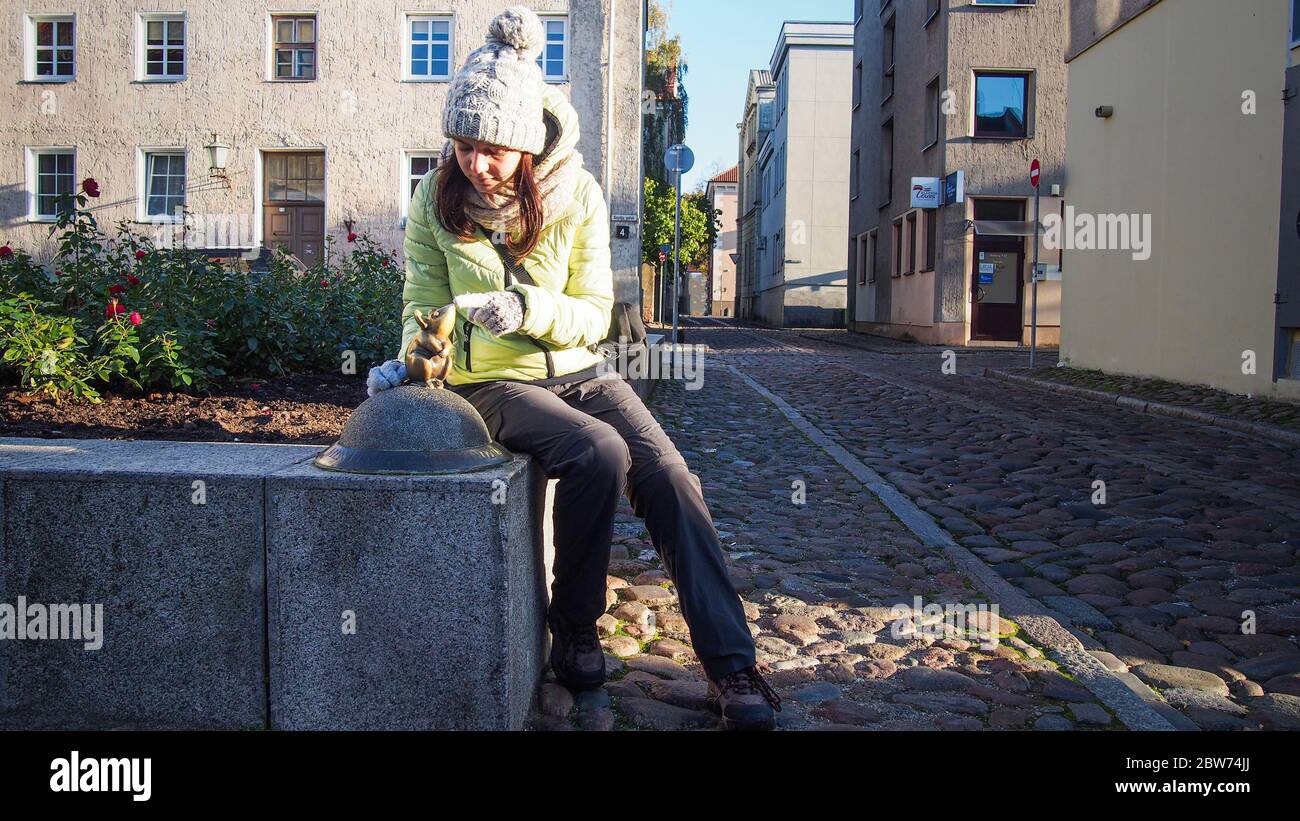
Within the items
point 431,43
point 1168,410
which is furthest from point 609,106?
point 1168,410

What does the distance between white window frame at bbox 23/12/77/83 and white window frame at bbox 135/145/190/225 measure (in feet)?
7.37

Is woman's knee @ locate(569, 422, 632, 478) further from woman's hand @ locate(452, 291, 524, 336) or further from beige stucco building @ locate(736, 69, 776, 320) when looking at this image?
beige stucco building @ locate(736, 69, 776, 320)

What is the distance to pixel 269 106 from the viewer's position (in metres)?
23.3

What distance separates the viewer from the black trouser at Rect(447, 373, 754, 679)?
2.90 meters

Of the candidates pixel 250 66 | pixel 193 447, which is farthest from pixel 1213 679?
pixel 250 66

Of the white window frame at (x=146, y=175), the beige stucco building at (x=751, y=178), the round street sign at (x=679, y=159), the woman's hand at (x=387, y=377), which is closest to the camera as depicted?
the woman's hand at (x=387, y=377)

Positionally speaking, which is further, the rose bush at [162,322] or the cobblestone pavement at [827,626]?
the rose bush at [162,322]

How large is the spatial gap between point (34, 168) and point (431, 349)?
25427 millimetres

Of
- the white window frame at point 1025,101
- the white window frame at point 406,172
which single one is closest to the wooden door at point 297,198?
the white window frame at point 406,172

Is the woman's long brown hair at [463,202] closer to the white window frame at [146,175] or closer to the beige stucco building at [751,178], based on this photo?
the white window frame at [146,175]

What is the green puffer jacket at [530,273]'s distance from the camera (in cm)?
326

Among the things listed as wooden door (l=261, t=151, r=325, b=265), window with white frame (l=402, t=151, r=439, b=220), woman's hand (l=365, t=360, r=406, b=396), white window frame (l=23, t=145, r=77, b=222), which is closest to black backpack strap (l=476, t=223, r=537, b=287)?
woman's hand (l=365, t=360, r=406, b=396)

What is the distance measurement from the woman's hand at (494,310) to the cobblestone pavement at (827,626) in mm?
1064

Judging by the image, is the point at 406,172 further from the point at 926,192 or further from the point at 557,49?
the point at 926,192
